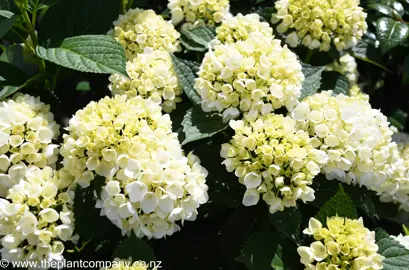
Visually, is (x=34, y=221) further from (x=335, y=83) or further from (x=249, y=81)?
(x=335, y=83)

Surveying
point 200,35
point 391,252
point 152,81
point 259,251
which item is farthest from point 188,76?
point 391,252

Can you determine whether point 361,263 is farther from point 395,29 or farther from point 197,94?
point 395,29

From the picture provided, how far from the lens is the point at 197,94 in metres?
1.53

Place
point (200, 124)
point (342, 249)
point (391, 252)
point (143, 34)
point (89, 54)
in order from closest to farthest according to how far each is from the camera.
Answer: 1. point (342, 249)
2. point (391, 252)
3. point (200, 124)
4. point (89, 54)
5. point (143, 34)

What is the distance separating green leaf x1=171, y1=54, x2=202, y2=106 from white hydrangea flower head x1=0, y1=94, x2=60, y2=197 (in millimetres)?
370

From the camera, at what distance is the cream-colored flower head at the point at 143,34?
1.69 metres

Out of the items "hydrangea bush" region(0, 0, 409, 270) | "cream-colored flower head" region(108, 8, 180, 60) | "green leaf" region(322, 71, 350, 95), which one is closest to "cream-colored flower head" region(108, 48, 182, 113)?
"hydrangea bush" region(0, 0, 409, 270)

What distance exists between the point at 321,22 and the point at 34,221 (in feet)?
3.29

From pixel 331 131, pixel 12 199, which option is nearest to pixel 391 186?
pixel 331 131

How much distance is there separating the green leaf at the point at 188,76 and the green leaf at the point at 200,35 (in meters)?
0.13

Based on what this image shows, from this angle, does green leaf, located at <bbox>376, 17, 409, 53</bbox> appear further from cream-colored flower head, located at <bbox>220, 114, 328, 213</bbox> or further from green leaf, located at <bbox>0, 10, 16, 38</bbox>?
green leaf, located at <bbox>0, 10, 16, 38</bbox>

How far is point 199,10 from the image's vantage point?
1776 millimetres

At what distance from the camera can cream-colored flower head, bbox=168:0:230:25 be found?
176cm

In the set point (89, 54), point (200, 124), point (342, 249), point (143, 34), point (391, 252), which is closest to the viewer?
point (342, 249)
